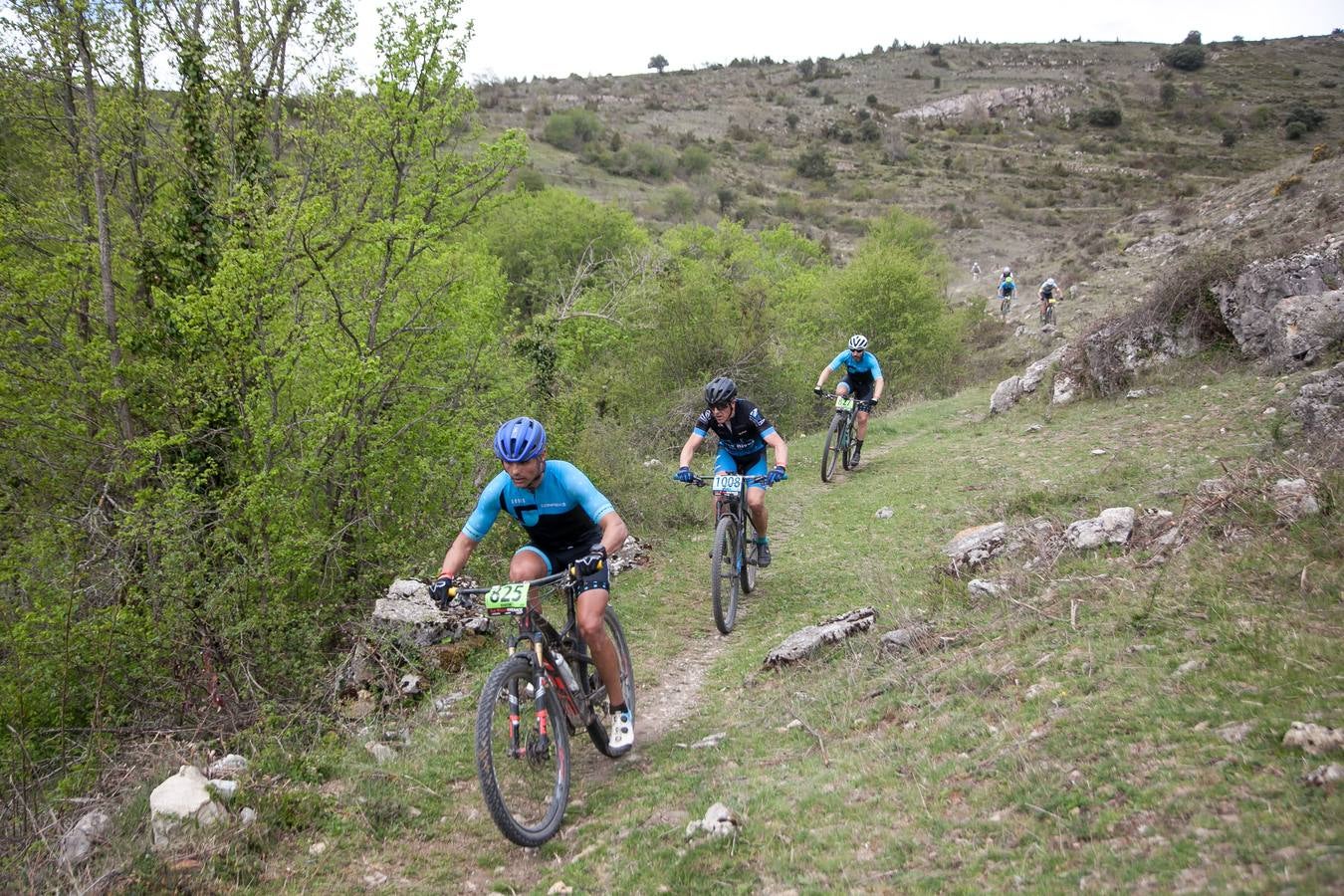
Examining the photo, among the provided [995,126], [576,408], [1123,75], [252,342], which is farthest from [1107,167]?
[252,342]

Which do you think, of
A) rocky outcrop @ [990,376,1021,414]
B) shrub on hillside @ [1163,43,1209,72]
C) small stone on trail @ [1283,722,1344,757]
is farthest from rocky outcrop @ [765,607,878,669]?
shrub on hillside @ [1163,43,1209,72]

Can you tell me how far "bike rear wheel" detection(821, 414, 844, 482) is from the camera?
13789 mm

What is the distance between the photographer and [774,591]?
29.8 ft

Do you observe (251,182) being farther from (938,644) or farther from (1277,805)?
(1277,805)

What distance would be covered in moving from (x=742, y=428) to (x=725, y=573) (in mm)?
1508

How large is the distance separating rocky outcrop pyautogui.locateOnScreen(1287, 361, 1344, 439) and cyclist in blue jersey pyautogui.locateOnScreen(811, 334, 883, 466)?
16.8 feet

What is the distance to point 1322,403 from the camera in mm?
8844

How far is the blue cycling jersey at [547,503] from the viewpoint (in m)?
5.19

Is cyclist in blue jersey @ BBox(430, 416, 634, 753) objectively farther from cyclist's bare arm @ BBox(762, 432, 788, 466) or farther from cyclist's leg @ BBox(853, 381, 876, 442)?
cyclist's leg @ BBox(853, 381, 876, 442)

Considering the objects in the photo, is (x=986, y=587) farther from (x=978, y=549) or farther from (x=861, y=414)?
(x=861, y=414)

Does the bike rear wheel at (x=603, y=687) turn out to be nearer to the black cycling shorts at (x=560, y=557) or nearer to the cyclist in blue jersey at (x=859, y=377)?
the black cycling shorts at (x=560, y=557)

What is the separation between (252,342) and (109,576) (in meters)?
2.85

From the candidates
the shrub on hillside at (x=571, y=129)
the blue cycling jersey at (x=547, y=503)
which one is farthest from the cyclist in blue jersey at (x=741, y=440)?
the shrub on hillside at (x=571, y=129)

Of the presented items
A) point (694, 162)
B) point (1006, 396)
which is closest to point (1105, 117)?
point (694, 162)
